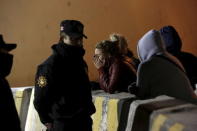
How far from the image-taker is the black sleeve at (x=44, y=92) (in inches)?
162

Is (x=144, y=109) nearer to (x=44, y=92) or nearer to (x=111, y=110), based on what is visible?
(x=44, y=92)

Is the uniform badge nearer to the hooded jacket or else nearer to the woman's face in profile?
the hooded jacket

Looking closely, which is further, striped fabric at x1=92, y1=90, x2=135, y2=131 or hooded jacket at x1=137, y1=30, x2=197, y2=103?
striped fabric at x1=92, y1=90, x2=135, y2=131

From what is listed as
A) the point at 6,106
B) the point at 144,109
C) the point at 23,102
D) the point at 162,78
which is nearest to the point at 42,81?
the point at 6,106

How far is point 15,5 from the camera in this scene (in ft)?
30.8

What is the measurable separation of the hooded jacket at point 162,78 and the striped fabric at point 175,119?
2.40 ft

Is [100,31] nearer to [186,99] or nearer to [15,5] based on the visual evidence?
[15,5]

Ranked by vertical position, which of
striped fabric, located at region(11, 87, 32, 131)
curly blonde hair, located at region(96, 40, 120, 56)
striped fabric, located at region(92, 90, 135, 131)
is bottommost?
striped fabric, located at region(11, 87, 32, 131)

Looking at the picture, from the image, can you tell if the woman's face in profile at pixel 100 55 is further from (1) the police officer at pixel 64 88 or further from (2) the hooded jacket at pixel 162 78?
(1) the police officer at pixel 64 88

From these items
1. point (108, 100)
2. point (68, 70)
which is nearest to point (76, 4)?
point (108, 100)

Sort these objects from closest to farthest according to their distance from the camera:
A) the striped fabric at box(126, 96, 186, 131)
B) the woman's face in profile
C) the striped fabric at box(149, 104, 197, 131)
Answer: the striped fabric at box(149, 104, 197, 131) < the striped fabric at box(126, 96, 186, 131) < the woman's face in profile

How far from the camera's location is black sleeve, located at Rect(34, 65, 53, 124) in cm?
411

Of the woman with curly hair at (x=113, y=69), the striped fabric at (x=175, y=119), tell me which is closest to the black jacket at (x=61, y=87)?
the striped fabric at (x=175, y=119)

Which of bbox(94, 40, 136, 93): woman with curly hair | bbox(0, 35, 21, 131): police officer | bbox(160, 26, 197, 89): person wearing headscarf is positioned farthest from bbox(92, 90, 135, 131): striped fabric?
bbox(0, 35, 21, 131): police officer
